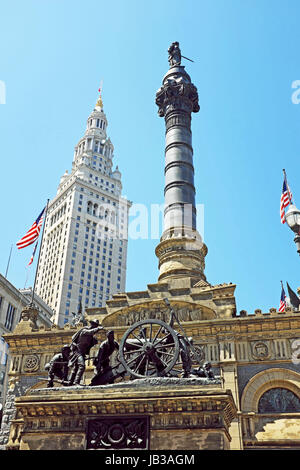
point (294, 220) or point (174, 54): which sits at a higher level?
point (174, 54)

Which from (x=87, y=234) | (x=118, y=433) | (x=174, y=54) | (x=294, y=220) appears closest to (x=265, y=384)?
(x=294, y=220)

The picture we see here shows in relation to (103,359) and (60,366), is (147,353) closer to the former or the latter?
(103,359)

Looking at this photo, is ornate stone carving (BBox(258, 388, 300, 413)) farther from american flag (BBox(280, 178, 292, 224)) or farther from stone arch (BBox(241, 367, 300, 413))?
american flag (BBox(280, 178, 292, 224))

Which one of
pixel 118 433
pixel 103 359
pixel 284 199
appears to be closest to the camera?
pixel 118 433

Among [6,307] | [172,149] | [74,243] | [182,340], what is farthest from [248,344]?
[74,243]

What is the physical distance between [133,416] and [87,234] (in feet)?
285

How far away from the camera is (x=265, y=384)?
22.8 m

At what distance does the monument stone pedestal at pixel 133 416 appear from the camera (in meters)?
12.3

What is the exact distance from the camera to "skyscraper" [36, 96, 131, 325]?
298 feet

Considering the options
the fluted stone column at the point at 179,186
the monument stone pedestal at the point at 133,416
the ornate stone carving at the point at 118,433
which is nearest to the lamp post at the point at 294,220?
the fluted stone column at the point at 179,186

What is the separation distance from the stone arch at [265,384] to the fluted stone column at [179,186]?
8.37m

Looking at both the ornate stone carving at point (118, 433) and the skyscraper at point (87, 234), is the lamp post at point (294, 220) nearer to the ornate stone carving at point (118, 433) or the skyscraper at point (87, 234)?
the ornate stone carving at point (118, 433)

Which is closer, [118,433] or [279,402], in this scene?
[118,433]

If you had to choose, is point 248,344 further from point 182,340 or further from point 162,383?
point 162,383
